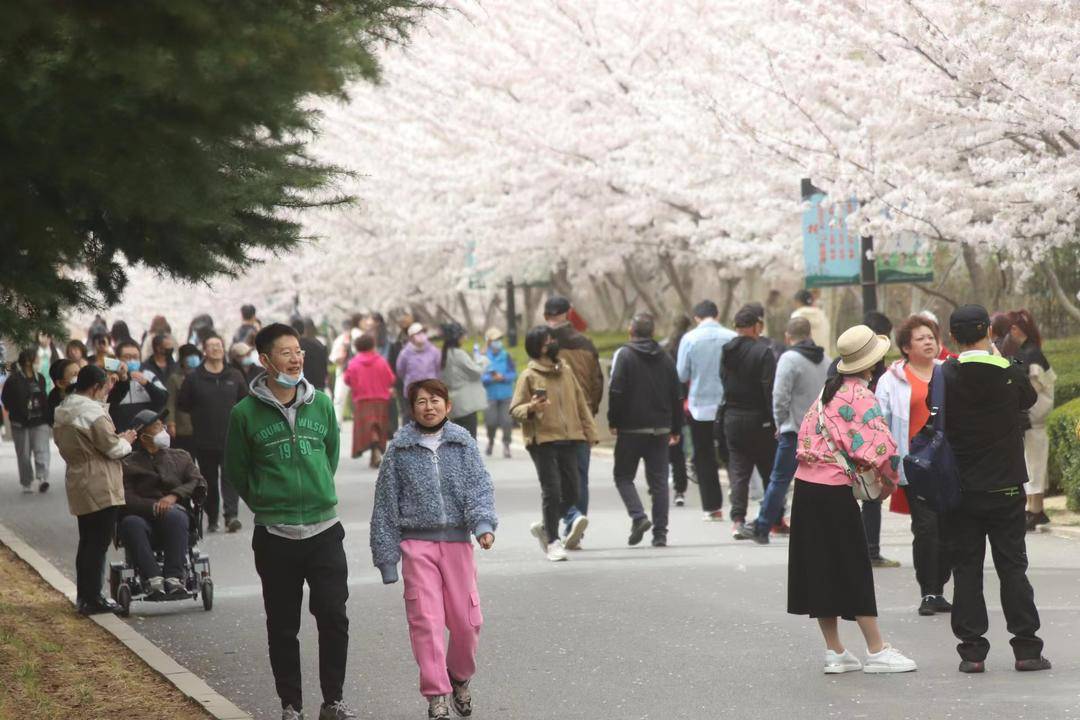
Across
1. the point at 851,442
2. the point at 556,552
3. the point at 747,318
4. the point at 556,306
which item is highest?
the point at 556,306

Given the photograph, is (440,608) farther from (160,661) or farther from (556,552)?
(556,552)

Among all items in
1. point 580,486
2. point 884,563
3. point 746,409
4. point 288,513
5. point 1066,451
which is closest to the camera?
point 288,513

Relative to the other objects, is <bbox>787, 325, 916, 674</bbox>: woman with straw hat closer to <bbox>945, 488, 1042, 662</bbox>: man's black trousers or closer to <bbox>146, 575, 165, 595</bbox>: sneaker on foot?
<bbox>945, 488, 1042, 662</bbox>: man's black trousers

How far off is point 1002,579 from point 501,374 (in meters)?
15.6

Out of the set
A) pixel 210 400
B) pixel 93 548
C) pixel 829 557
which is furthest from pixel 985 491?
pixel 210 400

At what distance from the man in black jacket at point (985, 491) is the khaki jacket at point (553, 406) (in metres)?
5.05

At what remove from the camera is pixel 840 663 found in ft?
27.6

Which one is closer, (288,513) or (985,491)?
(288,513)

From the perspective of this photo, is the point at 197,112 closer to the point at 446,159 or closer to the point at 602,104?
the point at 602,104

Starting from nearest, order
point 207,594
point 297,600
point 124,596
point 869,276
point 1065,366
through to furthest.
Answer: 1. point 297,600
2. point 124,596
3. point 207,594
4. point 1065,366
5. point 869,276

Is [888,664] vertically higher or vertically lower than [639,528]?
lower

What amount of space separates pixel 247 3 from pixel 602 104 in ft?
70.1

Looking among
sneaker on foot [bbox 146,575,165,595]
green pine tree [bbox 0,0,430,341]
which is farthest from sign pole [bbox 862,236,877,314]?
green pine tree [bbox 0,0,430,341]

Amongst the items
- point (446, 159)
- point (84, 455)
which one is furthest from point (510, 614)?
point (446, 159)
